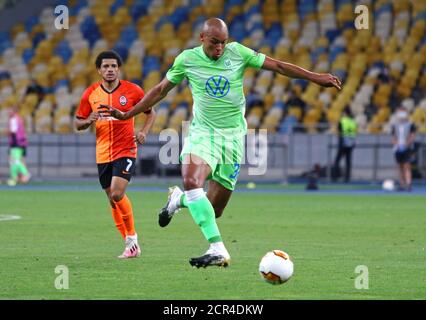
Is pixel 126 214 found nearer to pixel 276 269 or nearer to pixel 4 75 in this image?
pixel 276 269

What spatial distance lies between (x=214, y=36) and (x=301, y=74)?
0.95m

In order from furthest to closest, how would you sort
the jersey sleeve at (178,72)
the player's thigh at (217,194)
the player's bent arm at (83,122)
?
Answer: the player's bent arm at (83,122)
the player's thigh at (217,194)
the jersey sleeve at (178,72)

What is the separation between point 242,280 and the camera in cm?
1047

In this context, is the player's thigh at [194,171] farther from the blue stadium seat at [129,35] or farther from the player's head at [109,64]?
the blue stadium seat at [129,35]

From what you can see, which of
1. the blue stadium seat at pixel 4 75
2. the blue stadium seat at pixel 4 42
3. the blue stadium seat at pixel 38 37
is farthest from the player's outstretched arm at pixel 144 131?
the blue stadium seat at pixel 4 42

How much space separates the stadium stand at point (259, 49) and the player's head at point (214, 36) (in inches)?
840

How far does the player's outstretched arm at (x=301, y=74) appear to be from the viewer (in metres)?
10.9

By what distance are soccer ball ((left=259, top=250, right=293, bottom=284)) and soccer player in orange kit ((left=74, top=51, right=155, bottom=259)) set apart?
3233 mm

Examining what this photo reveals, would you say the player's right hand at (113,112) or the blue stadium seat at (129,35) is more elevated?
the blue stadium seat at (129,35)

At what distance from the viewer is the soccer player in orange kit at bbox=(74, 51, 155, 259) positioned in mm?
13109

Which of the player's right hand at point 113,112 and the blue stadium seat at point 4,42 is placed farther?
the blue stadium seat at point 4,42

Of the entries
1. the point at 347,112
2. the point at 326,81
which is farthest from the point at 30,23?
the point at 326,81

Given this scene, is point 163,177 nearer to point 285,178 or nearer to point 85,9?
point 285,178
